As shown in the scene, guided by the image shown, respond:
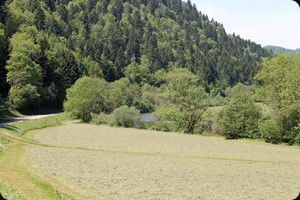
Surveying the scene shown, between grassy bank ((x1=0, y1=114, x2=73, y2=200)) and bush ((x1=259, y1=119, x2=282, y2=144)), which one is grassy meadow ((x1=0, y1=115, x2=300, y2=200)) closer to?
grassy bank ((x1=0, y1=114, x2=73, y2=200))

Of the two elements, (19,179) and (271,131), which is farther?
(271,131)

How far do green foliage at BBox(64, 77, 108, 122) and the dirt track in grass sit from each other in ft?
118

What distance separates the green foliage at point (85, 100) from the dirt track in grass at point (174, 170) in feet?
118

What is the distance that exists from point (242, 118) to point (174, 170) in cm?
2902

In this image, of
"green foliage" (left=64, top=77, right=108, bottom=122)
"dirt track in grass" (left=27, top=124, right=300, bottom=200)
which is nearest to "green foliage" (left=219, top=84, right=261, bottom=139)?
"dirt track in grass" (left=27, top=124, right=300, bottom=200)

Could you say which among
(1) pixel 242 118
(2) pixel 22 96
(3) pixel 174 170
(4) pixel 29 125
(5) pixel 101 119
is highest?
(2) pixel 22 96

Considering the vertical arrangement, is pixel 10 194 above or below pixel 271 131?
above

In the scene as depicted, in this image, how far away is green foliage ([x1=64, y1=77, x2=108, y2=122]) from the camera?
269 feet

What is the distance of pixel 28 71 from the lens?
3415 inches

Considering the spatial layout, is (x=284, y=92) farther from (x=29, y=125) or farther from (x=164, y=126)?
(x=29, y=125)

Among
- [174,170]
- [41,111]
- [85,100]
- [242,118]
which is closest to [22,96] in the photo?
[41,111]

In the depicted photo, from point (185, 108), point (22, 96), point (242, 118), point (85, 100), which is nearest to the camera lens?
point (242, 118)

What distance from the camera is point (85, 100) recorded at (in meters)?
81.2

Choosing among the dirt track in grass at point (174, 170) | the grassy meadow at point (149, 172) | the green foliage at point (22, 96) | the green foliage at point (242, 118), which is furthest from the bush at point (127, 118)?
the grassy meadow at point (149, 172)
